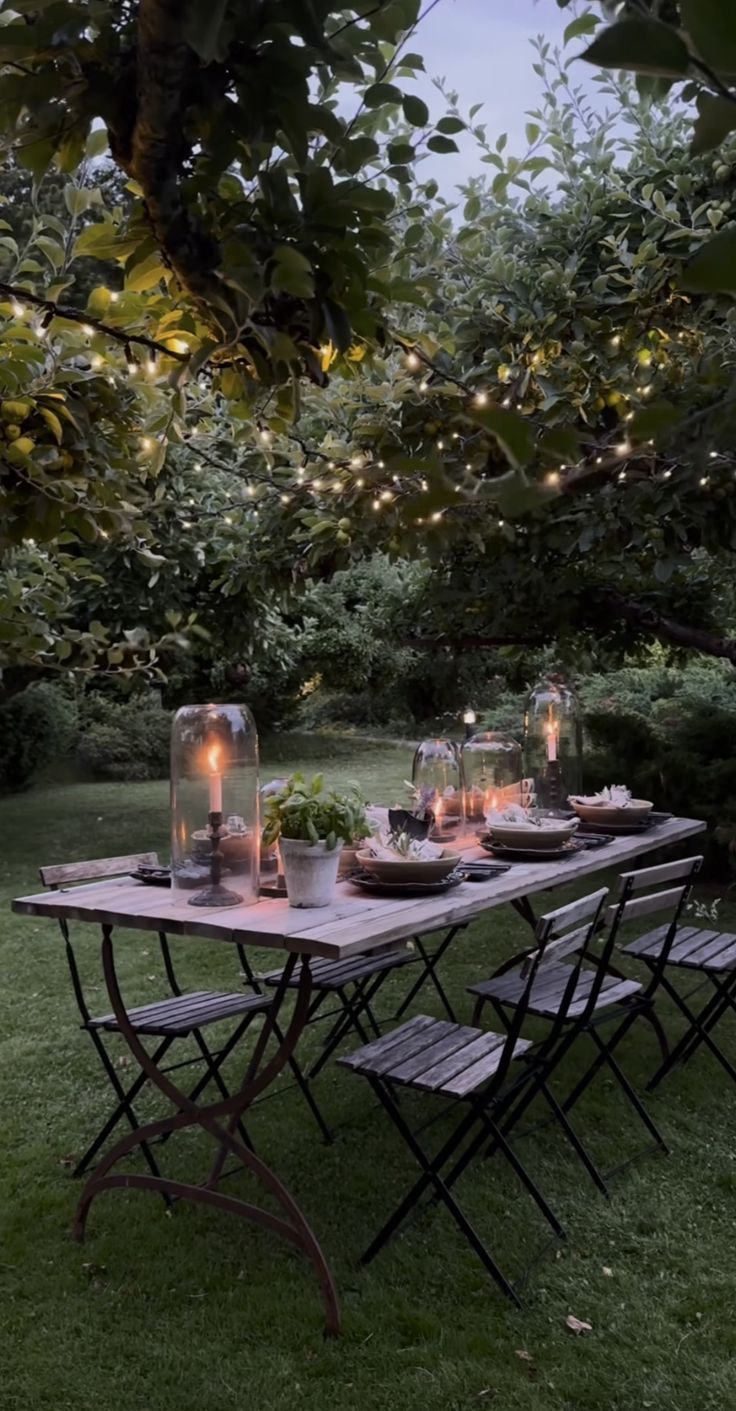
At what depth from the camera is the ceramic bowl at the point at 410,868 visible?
3.00 meters

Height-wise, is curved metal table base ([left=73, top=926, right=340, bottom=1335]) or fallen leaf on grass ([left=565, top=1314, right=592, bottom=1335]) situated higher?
curved metal table base ([left=73, top=926, right=340, bottom=1335])

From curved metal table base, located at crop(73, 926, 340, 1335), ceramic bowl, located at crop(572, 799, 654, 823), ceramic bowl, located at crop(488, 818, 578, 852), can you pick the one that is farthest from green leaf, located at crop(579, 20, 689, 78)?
ceramic bowl, located at crop(572, 799, 654, 823)

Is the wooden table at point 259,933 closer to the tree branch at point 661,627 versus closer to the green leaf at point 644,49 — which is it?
the green leaf at point 644,49

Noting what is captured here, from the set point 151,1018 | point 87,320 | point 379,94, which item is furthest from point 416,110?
point 151,1018

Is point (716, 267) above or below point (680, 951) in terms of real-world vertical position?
above

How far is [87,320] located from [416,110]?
2.55ft

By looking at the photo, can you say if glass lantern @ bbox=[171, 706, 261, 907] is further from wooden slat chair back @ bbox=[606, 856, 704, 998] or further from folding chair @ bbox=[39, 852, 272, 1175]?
wooden slat chair back @ bbox=[606, 856, 704, 998]

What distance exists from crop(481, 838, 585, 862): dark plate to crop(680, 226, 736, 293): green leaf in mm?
3252

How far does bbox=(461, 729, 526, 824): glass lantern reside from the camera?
4.11 meters

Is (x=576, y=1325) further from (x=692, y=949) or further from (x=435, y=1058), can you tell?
(x=692, y=949)

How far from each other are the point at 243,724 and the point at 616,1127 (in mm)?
1992

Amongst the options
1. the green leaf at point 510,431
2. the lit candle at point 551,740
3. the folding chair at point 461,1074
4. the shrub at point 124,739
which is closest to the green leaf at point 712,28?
the green leaf at point 510,431

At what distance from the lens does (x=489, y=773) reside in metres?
4.21

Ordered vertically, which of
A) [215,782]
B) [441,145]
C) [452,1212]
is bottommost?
[452,1212]
